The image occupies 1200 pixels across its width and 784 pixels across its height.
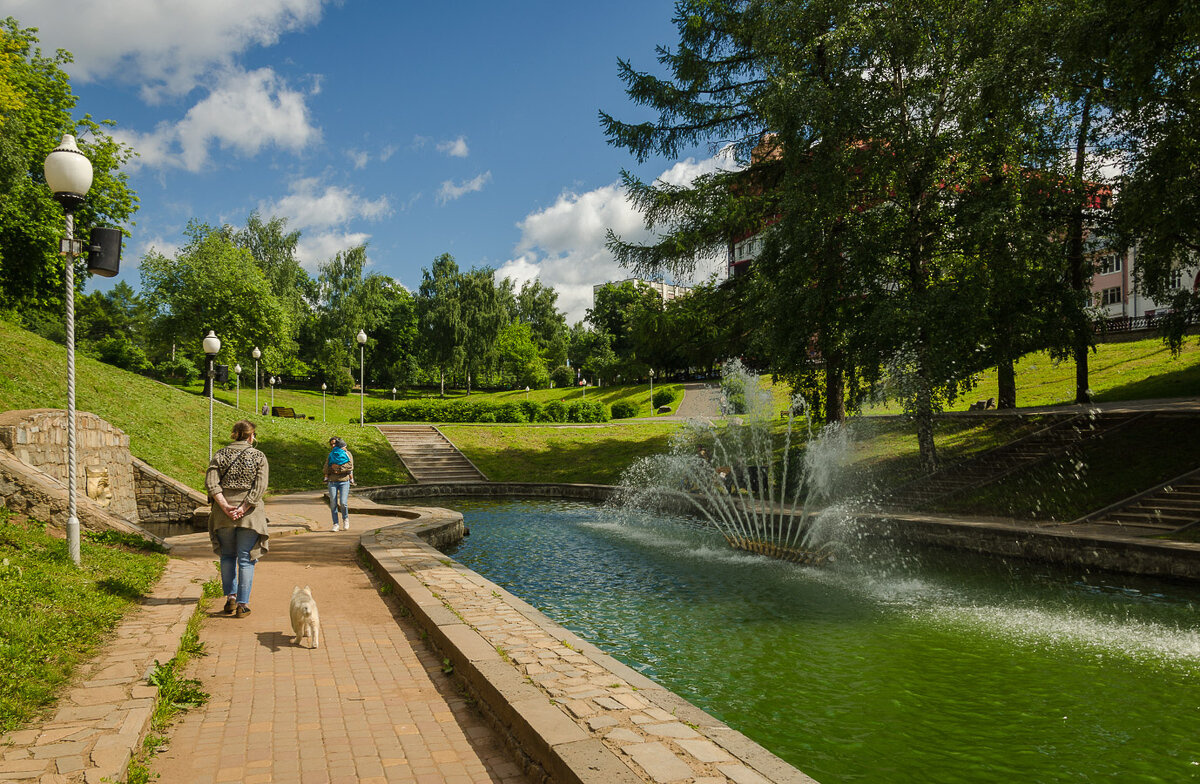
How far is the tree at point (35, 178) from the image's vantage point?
20.8 meters

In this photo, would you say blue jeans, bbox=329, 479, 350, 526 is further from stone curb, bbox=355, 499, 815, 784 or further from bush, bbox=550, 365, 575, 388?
bush, bbox=550, 365, 575, 388

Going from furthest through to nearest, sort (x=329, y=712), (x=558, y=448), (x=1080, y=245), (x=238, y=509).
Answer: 1. (x=558, y=448)
2. (x=1080, y=245)
3. (x=238, y=509)
4. (x=329, y=712)

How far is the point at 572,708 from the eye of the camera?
4.09 meters

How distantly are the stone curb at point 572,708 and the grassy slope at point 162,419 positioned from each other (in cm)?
1466

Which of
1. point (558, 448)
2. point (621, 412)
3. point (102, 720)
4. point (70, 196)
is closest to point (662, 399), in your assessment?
point (621, 412)

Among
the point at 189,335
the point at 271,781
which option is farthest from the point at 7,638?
the point at 189,335

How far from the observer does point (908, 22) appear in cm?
1531

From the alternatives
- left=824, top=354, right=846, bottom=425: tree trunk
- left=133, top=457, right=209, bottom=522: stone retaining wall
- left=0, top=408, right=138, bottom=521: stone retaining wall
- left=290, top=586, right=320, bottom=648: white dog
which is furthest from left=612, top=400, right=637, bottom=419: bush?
left=290, top=586, right=320, bottom=648: white dog

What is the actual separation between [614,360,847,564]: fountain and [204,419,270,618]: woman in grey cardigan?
8.13m

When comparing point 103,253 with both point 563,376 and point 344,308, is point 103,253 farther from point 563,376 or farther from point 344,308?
point 563,376

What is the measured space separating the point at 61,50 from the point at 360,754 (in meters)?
32.7

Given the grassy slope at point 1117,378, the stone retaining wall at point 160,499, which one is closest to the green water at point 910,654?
the stone retaining wall at point 160,499

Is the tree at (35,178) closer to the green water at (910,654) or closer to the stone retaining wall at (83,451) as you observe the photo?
the stone retaining wall at (83,451)

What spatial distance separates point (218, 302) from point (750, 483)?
35085 mm
